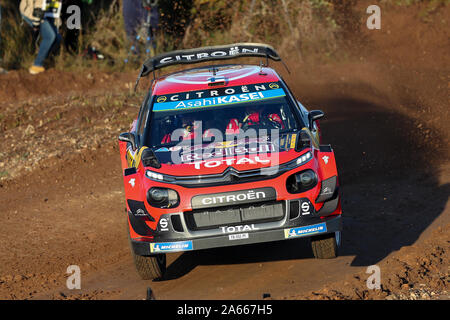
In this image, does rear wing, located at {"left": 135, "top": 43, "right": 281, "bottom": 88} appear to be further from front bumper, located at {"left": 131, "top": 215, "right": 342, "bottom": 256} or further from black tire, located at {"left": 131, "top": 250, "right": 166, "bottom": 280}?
front bumper, located at {"left": 131, "top": 215, "right": 342, "bottom": 256}

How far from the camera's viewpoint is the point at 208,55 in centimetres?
771

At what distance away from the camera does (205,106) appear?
6.74 m

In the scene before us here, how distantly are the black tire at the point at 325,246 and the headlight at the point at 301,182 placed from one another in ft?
1.91

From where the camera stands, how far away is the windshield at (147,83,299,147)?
260 inches

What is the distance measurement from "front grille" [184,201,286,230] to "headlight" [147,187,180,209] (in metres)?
0.15

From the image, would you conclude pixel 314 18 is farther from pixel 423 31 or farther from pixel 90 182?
pixel 90 182

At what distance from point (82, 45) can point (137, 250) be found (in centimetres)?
1020

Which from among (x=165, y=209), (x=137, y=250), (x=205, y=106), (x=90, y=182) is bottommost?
(x=90, y=182)

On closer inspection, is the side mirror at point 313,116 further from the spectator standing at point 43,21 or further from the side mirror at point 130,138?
the spectator standing at point 43,21

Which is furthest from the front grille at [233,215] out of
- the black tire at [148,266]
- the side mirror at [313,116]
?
the side mirror at [313,116]

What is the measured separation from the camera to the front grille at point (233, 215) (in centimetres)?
559

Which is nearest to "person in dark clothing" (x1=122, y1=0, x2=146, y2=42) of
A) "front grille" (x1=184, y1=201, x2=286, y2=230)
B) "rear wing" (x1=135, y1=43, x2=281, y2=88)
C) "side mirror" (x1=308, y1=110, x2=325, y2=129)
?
"rear wing" (x1=135, y1=43, x2=281, y2=88)

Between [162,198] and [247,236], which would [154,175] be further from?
[247,236]

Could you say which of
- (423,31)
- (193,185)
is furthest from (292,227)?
(423,31)
